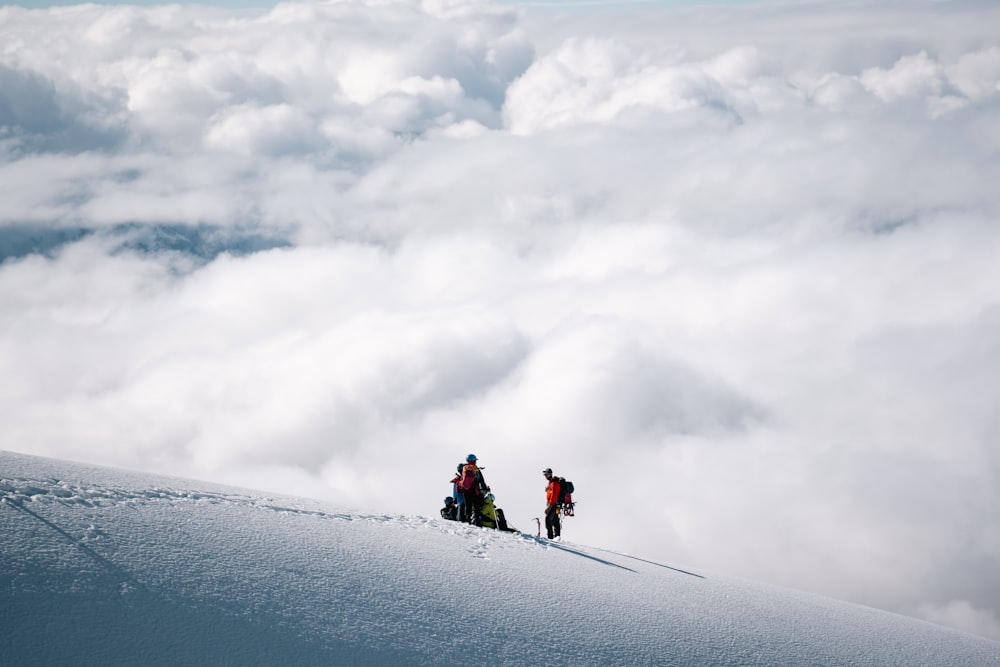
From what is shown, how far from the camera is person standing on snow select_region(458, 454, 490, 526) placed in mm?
22359

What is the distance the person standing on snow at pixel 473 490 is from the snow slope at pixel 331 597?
1.75 m

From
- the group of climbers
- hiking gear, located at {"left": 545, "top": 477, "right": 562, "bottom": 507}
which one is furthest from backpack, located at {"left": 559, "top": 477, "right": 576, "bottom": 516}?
the group of climbers

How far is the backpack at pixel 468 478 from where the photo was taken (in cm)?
2231

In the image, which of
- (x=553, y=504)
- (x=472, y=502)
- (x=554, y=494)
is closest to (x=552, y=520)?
(x=553, y=504)

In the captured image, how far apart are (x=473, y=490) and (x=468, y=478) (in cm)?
51

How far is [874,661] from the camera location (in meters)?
17.1

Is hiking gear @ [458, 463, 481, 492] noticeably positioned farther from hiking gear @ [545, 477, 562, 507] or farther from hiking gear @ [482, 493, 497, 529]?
hiking gear @ [545, 477, 562, 507]

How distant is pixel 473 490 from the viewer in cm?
2266

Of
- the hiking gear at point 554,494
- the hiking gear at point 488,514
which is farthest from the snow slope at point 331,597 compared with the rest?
the hiking gear at point 554,494

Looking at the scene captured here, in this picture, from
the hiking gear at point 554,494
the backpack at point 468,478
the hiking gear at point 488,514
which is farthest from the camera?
the hiking gear at point 554,494

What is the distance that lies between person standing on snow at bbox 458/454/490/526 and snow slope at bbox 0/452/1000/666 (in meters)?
1.75

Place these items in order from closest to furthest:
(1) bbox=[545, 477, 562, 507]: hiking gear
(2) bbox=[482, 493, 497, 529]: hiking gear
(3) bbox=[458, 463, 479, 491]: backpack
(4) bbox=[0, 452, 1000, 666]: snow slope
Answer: (4) bbox=[0, 452, 1000, 666]: snow slope < (3) bbox=[458, 463, 479, 491]: backpack < (2) bbox=[482, 493, 497, 529]: hiking gear < (1) bbox=[545, 477, 562, 507]: hiking gear

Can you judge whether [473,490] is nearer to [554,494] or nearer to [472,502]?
[472,502]

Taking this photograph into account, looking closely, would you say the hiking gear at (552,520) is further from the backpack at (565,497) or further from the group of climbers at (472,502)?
the group of climbers at (472,502)
